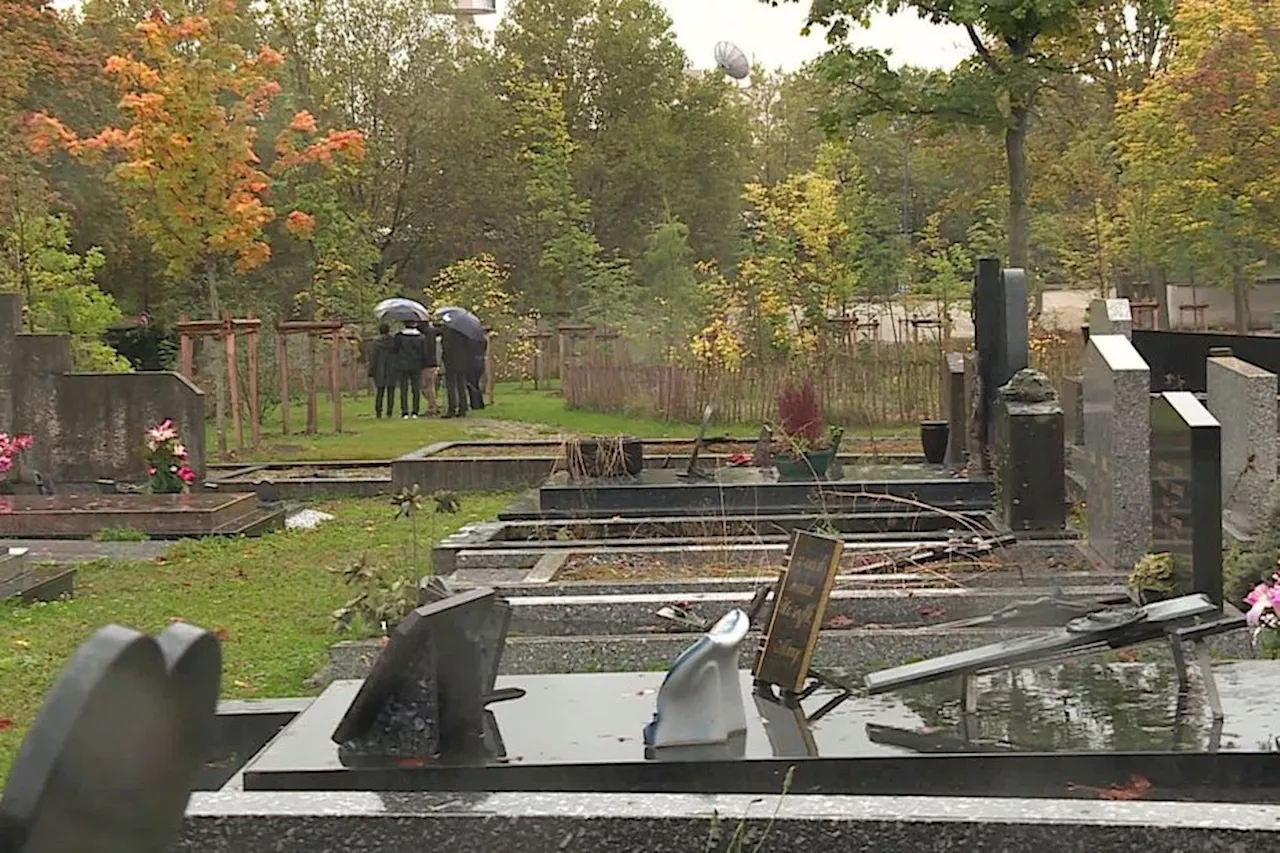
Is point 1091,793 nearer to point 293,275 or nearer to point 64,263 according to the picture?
point 64,263

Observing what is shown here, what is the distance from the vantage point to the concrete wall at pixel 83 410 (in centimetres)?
1471

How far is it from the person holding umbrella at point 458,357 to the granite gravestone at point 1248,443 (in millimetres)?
16158

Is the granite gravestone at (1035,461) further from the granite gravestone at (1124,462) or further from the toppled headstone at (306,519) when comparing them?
the toppled headstone at (306,519)

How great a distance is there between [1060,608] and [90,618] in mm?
6041

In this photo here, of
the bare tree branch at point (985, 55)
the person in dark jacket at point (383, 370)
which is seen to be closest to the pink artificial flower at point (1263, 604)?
the bare tree branch at point (985, 55)

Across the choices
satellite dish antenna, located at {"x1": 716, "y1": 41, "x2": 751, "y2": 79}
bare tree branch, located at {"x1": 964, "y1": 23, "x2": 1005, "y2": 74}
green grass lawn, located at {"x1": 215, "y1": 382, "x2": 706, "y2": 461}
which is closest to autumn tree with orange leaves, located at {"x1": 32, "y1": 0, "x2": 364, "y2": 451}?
green grass lawn, located at {"x1": 215, "y1": 382, "x2": 706, "y2": 461}

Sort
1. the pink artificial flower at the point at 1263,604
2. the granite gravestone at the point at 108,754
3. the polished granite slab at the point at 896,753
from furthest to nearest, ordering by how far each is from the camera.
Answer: the pink artificial flower at the point at 1263,604 → the polished granite slab at the point at 896,753 → the granite gravestone at the point at 108,754

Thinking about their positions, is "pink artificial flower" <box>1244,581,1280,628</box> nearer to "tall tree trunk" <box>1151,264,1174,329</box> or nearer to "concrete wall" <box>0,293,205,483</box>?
"concrete wall" <box>0,293,205,483</box>

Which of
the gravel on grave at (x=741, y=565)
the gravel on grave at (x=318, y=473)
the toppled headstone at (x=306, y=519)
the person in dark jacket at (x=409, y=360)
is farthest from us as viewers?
the person in dark jacket at (x=409, y=360)

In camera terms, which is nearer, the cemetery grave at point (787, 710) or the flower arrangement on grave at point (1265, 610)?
the cemetery grave at point (787, 710)

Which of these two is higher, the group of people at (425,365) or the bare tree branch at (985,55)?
the bare tree branch at (985,55)

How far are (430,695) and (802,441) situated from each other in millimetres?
8057

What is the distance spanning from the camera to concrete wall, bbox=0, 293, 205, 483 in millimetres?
14711

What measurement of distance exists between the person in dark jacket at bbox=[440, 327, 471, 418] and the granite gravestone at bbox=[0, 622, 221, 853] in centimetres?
2314
